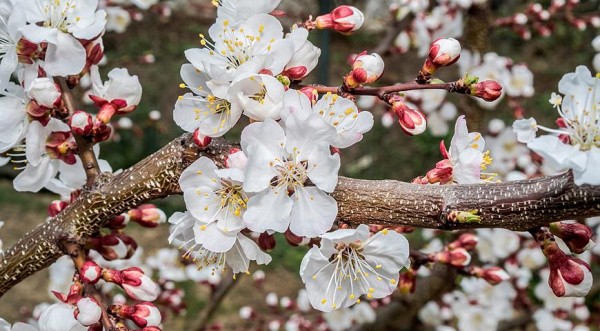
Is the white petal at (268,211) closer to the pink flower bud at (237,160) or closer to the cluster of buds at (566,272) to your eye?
the pink flower bud at (237,160)

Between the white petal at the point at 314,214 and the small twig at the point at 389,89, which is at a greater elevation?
the small twig at the point at 389,89

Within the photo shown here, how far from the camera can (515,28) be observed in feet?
8.49

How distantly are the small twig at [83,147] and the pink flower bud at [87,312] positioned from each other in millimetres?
213

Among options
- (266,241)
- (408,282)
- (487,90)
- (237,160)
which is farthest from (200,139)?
(408,282)

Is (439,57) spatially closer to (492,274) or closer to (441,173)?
(441,173)

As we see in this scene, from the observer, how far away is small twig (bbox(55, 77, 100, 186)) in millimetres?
1049

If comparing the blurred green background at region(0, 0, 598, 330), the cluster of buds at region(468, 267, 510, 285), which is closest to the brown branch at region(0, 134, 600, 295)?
the cluster of buds at region(468, 267, 510, 285)

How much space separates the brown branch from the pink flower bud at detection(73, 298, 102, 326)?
0.13m

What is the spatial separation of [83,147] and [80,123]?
0.22 feet

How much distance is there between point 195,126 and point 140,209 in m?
0.31

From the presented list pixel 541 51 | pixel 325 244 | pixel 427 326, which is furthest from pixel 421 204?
pixel 541 51

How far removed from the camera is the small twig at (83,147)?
1049 mm

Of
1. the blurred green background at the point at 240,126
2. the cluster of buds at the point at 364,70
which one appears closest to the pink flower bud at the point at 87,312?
the cluster of buds at the point at 364,70

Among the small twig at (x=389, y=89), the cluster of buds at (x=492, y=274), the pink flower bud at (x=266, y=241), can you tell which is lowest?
the cluster of buds at (x=492, y=274)
